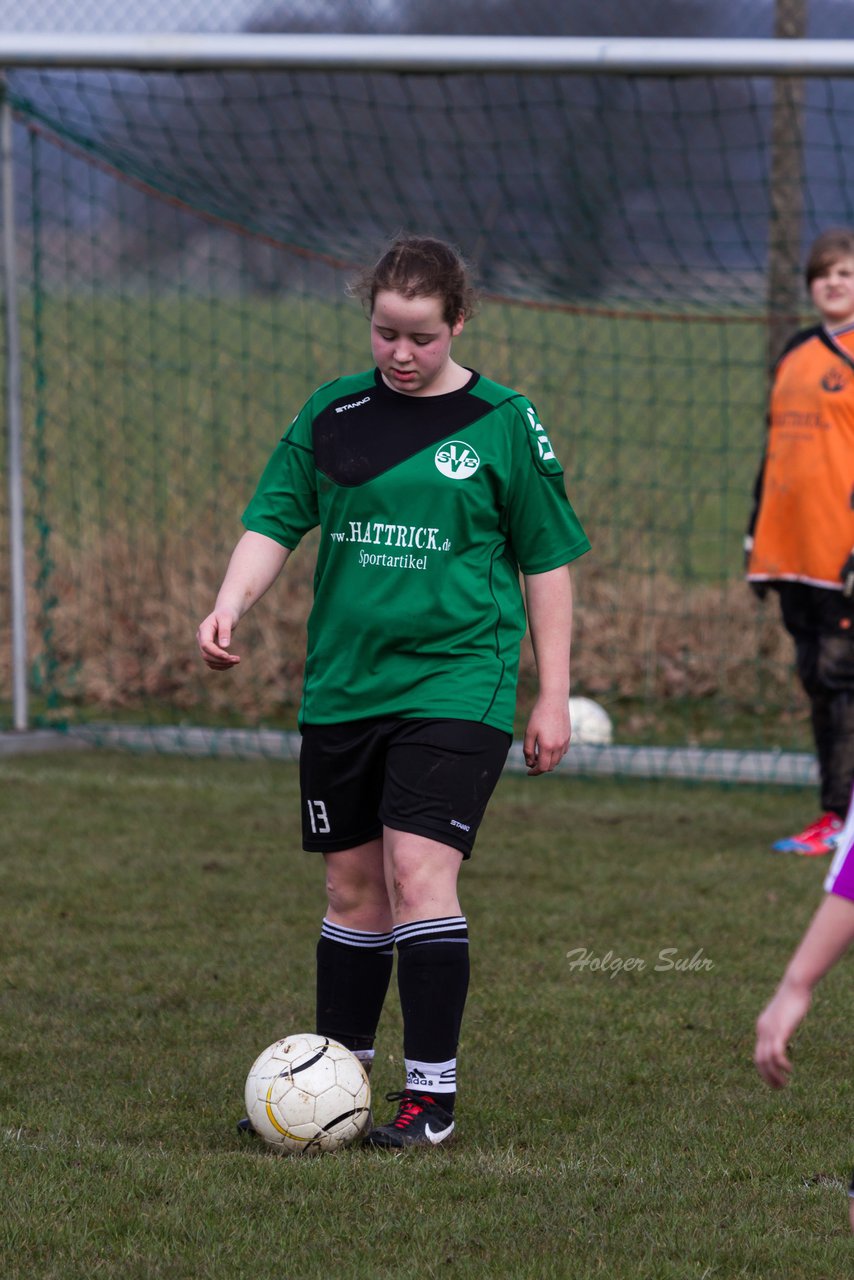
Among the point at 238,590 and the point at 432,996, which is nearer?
the point at 432,996

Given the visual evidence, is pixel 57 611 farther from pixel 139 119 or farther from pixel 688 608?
pixel 688 608

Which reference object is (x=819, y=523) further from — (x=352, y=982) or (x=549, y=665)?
(x=352, y=982)

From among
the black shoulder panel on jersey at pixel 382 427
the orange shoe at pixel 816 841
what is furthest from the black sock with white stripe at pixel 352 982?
the orange shoe at pixel 816 841

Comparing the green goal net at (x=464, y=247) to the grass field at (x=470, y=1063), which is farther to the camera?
the green goal net at (x=464, y=247)

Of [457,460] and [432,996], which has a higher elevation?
[457,460]

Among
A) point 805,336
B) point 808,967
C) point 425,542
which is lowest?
point 808,967

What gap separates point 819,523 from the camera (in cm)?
572

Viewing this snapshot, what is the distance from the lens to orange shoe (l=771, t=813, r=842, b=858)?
5.91 meters

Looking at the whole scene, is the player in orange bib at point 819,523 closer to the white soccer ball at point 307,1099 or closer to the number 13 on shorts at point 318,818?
the number 13 on shorts at point 318,818

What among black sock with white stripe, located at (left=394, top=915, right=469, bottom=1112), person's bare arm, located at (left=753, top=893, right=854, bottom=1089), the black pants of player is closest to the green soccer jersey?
black sock with white stripe, located at (left=394, top=915, right=469, bottom=1112)

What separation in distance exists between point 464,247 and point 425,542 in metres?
4.55

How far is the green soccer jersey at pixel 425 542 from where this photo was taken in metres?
3.20

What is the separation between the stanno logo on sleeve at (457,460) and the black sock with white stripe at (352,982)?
95 cm

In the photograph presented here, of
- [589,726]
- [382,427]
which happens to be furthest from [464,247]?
[382,427]
